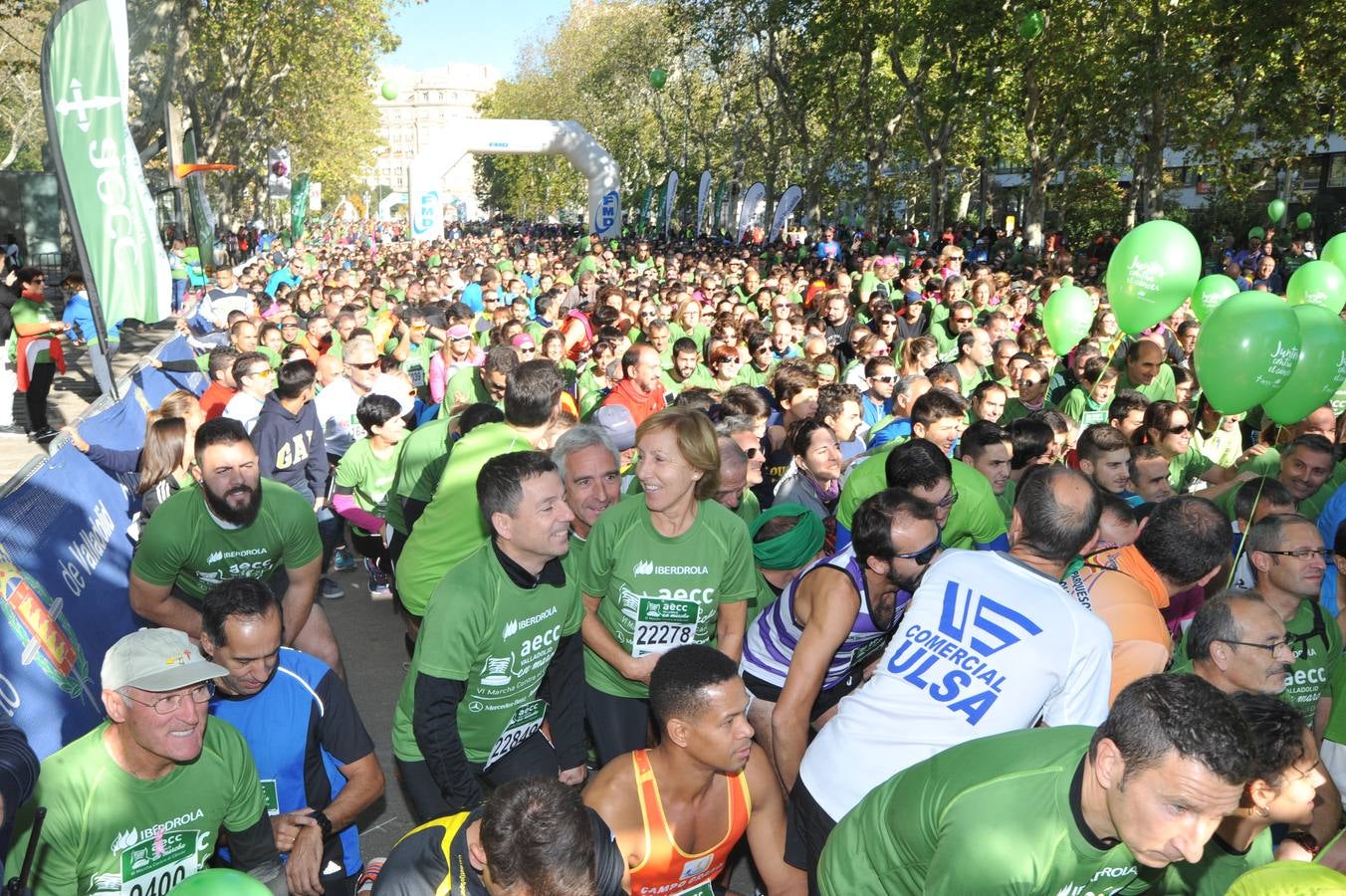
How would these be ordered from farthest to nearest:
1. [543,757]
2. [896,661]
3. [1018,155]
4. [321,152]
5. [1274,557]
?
[321,152] → [1018,155] → [1274,557] → [543,757] → [896,661]

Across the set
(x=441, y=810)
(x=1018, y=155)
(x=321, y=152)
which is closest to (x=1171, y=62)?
(x=1018, y=155)

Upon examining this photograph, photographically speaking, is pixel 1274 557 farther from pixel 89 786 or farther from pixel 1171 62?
pixel 1171 62

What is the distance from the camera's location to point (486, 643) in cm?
353

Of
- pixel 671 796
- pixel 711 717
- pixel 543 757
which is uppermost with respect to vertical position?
pixel 711 717

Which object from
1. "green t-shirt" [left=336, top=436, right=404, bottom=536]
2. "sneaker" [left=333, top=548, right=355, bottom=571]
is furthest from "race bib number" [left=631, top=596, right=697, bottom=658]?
"sneaker" [left=333, top=548, right=355, bottom=571]

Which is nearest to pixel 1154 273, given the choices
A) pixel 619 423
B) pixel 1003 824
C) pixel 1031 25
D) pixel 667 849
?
pixel 619 423

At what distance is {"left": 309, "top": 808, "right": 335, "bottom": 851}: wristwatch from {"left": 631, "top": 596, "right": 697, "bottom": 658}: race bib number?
3.94 ft

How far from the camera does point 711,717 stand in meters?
2.97

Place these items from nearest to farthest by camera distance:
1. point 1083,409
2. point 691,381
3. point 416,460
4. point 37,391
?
1. point 416,460
2. point 1083,409
3. point 691,381
4. point 37,391

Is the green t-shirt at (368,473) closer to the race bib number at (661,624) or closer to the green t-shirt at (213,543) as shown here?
the green t-shirt at (213,543)

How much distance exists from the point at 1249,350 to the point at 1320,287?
11.2 feet

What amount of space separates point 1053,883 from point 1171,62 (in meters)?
21.2

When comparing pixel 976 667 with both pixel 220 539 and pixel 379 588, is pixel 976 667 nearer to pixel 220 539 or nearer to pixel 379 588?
pixel 220 539

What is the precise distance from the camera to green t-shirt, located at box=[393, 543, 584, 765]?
3434mm
